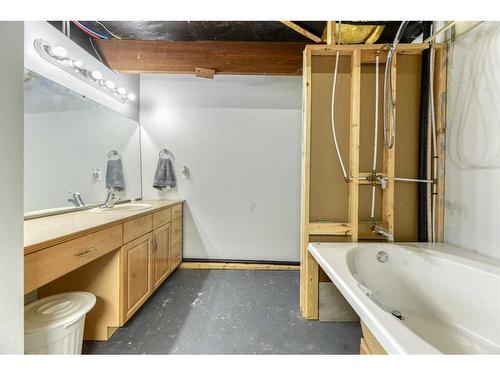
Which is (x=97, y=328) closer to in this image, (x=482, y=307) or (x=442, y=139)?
(x=482, y=307)

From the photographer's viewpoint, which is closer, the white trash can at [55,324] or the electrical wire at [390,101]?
the white trash can at [55,324]

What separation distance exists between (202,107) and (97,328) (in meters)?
2.36

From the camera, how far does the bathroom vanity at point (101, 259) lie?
→ 938 mm

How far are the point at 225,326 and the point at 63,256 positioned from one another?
1.13m

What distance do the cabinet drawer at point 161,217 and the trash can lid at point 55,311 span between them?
77 centimetres

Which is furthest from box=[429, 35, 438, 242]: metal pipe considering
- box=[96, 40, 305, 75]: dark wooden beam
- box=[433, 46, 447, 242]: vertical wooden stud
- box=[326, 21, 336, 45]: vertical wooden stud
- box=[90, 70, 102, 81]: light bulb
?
box=[90, 70, 102, 81]: light bulb

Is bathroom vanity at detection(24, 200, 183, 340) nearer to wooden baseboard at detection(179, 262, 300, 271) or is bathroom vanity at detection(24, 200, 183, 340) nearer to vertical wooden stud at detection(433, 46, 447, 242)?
wooden baseboard at detection(179, 262, 300, 271)

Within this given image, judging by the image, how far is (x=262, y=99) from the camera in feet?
8.49

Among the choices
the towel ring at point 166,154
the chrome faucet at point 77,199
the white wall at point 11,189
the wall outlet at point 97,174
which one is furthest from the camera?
the towel ring at point 166,154

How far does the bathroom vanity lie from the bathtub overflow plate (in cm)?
175

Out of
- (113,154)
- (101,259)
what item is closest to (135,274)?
(101,259)

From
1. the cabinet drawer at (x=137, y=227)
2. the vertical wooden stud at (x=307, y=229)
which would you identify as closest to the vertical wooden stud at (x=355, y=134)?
the vertical wooden stud at (x=307, y=229)

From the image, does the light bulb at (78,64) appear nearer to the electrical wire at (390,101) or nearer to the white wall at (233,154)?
the white wall at (233,154)

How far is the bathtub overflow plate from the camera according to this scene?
52.5 inches
